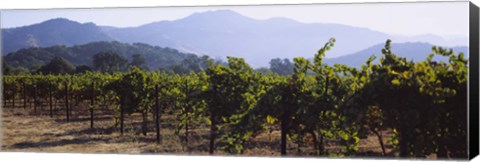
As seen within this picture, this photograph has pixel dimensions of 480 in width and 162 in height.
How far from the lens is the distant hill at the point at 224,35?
999 cm

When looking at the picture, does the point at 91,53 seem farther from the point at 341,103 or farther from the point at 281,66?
the point at 341,103

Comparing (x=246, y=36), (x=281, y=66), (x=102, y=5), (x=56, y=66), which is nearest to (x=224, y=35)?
(x=246, y=36)

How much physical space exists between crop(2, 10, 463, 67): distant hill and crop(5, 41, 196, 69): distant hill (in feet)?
0.59

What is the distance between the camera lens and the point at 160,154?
392 inches

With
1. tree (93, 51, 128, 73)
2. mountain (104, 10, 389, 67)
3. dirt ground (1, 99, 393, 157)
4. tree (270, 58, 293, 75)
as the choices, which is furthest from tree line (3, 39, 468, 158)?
tree (93, 51, 128, 73)

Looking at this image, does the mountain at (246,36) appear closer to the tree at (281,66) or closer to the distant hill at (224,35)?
the distant hill at (224,35)

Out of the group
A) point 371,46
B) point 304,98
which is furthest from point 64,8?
point 371,46

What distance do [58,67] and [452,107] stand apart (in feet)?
28.7

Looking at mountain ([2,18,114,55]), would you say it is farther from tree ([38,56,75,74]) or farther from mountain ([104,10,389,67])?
tree ([38,56,75,74])

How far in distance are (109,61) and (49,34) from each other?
125 centimetres

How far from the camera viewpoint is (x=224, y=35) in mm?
11547

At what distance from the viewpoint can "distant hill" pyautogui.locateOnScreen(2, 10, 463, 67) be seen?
999 cm

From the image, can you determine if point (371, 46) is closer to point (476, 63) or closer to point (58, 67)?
point (476, 63)

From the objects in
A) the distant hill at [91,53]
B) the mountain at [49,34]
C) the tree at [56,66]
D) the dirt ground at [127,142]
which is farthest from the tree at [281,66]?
the tree at [56,66]
